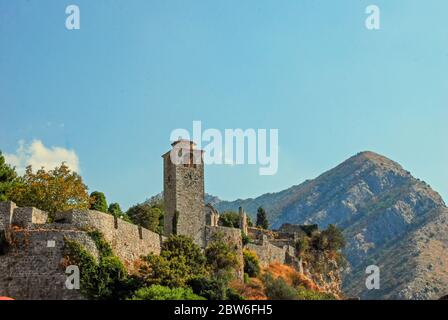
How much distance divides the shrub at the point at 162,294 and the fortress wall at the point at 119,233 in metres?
3.27

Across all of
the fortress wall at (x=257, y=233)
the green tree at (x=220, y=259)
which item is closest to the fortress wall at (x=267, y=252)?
the fortress wall at (x=257, y=233)

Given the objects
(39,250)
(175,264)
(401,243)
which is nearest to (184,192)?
(175,264)

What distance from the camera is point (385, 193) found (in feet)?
652

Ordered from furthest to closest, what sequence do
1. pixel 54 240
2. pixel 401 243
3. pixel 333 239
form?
pixel 401 243, pixel 333 239, pixel 54 240

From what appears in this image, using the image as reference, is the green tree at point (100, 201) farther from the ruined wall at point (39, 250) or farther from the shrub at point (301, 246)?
the shrub at point (301, 246)

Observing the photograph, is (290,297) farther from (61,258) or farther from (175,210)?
(61,258)

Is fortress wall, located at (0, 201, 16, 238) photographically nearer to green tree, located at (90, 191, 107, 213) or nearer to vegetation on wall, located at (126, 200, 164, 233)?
green tree, located at (90, 191, 107, 213)

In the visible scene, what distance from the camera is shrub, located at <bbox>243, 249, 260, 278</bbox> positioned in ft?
179

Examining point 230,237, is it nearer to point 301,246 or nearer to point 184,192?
point 184,192

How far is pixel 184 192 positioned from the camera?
50812 millimetres

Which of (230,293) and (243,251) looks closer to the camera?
(230,293)

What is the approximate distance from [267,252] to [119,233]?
2245cm
